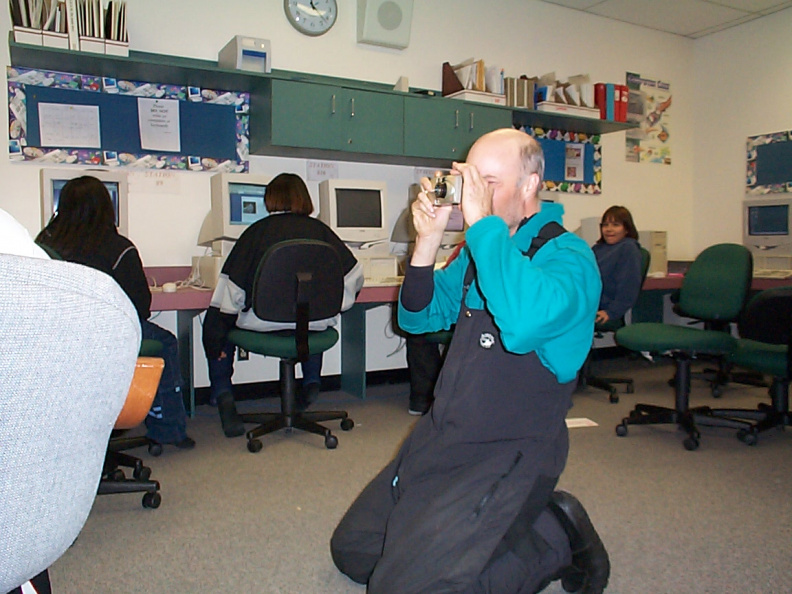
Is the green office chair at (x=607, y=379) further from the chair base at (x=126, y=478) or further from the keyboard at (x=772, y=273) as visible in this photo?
the chair base at (x=126, y=478)

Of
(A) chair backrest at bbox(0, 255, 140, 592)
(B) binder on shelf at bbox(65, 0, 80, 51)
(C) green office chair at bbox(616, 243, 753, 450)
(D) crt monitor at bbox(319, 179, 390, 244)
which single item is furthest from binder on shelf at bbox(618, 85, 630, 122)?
(A) chair backrest at bbox(0, 255, 140, 592)

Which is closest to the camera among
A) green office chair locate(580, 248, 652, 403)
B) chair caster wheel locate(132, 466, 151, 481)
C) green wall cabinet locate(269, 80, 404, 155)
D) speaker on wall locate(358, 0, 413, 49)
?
chair caster wheel locate(132, 466, 151, 481)

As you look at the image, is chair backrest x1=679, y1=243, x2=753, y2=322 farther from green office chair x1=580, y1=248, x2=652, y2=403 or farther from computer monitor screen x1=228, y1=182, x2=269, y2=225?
computer monitor screen x1=228, y1=182, x2=269, y2=225

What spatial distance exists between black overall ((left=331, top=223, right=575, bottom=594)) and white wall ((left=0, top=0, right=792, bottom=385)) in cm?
261

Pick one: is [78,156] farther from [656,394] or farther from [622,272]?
[656,394]

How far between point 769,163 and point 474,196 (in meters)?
4.70

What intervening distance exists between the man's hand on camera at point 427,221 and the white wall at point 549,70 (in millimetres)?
2499

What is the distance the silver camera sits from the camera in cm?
131

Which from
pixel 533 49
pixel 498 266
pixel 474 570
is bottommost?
pixel 474 570

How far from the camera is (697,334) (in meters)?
2.99

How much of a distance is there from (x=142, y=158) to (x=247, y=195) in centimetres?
65

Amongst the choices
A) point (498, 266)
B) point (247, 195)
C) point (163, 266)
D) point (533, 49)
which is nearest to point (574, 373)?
point (498, 266)

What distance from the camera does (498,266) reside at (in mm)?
1200

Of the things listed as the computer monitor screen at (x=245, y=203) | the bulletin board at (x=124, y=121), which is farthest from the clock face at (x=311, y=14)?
the computer monitor screen at (x=245, y=203)
